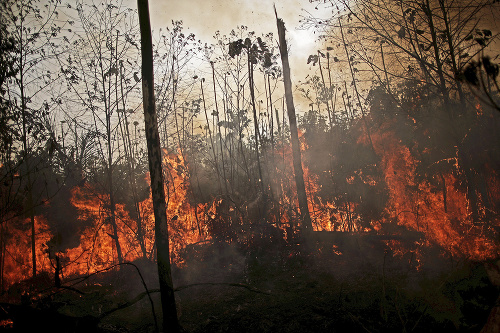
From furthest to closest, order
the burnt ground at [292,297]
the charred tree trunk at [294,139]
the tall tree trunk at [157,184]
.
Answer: the charred tree trunk at [294,139] < the burnt ground at [292,297] < the tall tree trunk at [157,184]

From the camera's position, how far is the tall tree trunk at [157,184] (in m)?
4.18

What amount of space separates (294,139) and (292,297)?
6.01 m

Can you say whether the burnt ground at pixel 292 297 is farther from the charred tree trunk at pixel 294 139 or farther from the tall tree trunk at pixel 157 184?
the charred tree trunk at pixel 294 139

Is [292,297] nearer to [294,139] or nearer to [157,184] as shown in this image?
[157,184]

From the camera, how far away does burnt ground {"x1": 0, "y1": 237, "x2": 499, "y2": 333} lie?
14.6ft

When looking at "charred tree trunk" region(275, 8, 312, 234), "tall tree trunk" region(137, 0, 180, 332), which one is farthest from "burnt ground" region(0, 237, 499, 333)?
"charred tree trunk" region(275, 8, 312, 234)

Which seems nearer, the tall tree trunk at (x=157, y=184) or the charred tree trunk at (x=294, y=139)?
the tall tree trunk at (x=157, y=184)

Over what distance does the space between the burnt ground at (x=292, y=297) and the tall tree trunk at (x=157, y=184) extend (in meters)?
0.36

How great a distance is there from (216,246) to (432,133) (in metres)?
11.7

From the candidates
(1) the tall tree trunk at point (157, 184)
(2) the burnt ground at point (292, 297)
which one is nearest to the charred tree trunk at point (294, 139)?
(2) the burnt ground at point (292, 297)

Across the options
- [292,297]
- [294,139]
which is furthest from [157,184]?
[294,139]

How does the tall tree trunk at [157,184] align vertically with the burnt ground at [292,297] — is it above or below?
above

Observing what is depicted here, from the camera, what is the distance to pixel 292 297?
6.73 m

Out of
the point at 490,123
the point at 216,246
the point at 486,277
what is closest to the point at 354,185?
the point at 490,123
